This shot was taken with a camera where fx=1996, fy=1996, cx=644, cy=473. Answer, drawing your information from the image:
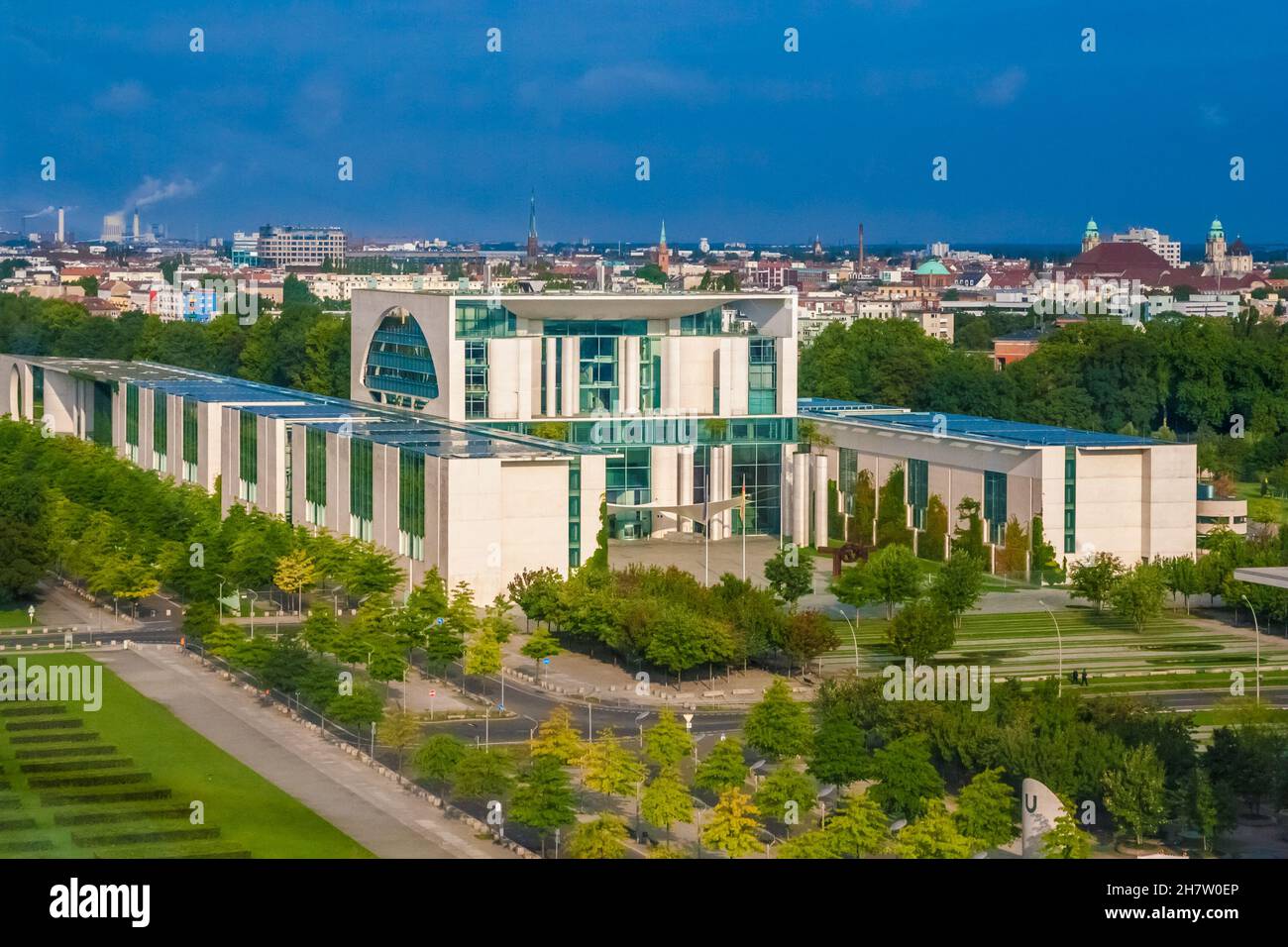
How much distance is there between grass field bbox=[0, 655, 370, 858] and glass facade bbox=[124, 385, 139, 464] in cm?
2055

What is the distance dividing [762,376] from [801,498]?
2419 millimetres

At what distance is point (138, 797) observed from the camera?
16.3 meters

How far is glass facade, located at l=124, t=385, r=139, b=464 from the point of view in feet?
133

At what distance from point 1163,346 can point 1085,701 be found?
3655 centimetres

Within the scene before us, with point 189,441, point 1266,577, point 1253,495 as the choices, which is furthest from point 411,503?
point 1253,495

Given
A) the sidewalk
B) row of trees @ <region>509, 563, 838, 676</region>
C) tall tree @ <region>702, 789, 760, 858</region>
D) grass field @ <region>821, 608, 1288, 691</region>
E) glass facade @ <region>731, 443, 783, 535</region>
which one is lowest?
the sidewalk

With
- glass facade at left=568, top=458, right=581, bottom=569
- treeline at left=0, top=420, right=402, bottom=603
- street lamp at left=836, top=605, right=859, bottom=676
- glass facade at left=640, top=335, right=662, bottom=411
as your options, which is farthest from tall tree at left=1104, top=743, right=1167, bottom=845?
glass facade at left=640, top=335, right=662, bottom=411

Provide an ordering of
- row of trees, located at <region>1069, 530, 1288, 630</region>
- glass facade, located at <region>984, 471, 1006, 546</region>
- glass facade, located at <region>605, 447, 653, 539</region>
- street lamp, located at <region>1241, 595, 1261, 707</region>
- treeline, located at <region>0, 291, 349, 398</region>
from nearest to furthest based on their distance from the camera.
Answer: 1. street lamp, located at <region>1241, 595, 1261, 707</region>
2. row of trees, located at <region>1069, 530, 1288, 630</region>
3. glass facade, located at <region>984, 471, 1006, 546</region>
4. glass facade, located at <region>605, 447, 653, 539</region>
5. treeline, located at <region>0, 291, 349, 398</region>

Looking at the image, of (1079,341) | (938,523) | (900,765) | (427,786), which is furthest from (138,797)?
(1079,341)

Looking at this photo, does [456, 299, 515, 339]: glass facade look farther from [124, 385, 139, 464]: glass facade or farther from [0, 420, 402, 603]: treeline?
[124, 385, 139, 464]: glass facade

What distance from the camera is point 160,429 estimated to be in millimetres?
38969

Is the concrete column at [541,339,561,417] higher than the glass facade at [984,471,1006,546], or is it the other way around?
the concrete column at [541,339,561,417]

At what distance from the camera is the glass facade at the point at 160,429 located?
38.5m

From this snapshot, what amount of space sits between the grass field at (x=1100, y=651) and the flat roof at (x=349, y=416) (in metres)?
5.62
